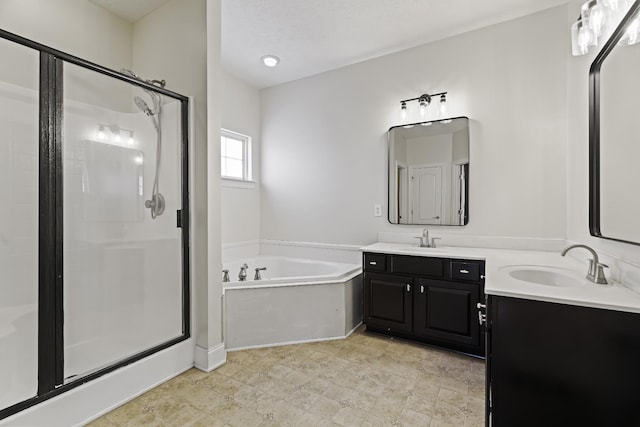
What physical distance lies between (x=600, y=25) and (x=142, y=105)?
2.71 metres

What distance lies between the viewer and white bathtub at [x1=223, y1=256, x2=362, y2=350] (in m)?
2.44

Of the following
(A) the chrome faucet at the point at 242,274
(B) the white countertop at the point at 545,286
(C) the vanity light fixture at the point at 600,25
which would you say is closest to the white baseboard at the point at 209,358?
(A) the chrome faucet at the point at 242,274

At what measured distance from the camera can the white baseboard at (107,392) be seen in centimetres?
143

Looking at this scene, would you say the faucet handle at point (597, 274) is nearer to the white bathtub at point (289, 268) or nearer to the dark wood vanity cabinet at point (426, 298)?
the dark wood vanity cabinet at point (426, 298)

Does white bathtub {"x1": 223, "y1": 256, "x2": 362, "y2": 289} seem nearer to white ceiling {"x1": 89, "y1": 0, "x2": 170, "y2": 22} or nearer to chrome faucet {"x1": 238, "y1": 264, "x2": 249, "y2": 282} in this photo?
chrome faucet {"x1": 238, "y1": 264, "x2": 249, "y2": 282}

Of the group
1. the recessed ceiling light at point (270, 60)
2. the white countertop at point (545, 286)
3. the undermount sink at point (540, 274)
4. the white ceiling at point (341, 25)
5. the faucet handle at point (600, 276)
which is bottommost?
the undermount sink at point (540, 274)

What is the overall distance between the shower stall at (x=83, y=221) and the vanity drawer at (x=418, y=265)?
1.67 metres

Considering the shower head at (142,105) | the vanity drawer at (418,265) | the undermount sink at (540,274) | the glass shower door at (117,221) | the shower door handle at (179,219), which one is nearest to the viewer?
the undermount sink at (540,274)

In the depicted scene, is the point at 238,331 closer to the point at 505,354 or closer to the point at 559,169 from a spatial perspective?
the point at 505,354

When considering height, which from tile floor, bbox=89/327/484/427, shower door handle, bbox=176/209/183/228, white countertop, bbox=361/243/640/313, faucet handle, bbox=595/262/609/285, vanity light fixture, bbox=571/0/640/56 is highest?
vanity light fixture, bbox=571/0/640/56

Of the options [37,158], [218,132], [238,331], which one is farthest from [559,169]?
Answer: [37,158]

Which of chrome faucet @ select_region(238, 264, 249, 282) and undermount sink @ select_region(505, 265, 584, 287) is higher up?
undermount sink @ select_region(505, 265, 584, 287)

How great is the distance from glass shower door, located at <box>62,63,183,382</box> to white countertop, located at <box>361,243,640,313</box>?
6.31 feet

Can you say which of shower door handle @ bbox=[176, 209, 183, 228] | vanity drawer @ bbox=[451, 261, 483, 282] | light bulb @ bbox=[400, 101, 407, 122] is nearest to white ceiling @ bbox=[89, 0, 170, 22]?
shower door handle @ bbox=[176, 209, 183, 228]
